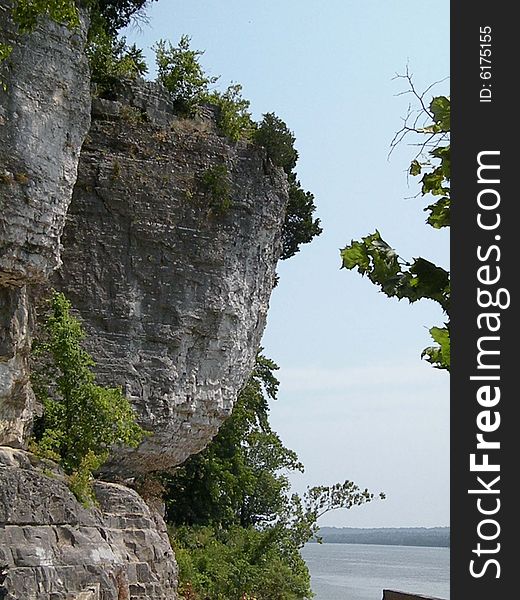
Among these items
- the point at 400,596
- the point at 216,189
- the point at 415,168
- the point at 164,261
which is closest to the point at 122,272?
the point at 164,261

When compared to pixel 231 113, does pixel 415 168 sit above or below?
below

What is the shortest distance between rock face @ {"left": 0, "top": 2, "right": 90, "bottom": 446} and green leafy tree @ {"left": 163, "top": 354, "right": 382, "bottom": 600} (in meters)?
5.10

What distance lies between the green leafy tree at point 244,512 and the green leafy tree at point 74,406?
3.57 meters

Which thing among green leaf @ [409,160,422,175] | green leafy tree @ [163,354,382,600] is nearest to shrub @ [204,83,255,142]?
green leafy tree @ [163,354,382,600]

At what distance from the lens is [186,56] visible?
16.5m

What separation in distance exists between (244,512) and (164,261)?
27.6 feet

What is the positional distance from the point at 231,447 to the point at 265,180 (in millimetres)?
6408

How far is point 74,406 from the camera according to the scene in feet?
44.6

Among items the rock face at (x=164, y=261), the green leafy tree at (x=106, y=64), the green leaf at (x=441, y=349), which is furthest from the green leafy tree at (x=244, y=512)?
the green leaf at (x=441, y=349)

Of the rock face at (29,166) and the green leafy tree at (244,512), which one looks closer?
the rock face at (29,166)

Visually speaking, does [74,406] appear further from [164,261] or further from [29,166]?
[29,166]

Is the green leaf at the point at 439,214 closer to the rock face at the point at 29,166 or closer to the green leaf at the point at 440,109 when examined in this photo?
the green leaf at the point at 440,109

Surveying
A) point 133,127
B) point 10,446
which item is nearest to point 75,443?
point 10,446

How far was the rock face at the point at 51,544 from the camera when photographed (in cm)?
1047
